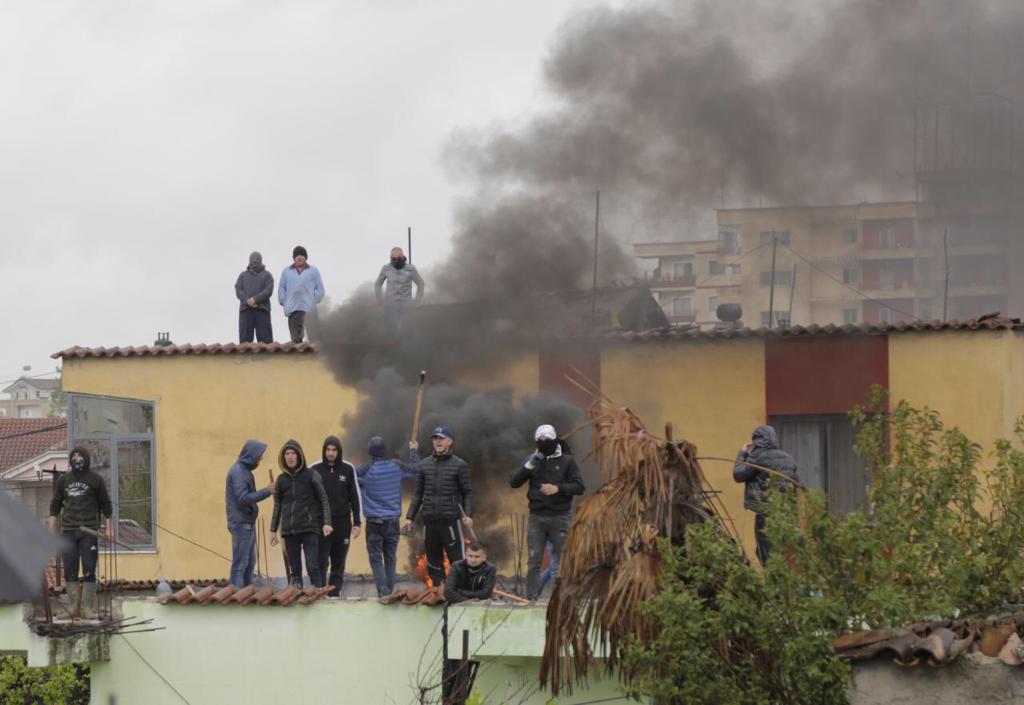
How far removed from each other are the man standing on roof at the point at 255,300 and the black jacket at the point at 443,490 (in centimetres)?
736

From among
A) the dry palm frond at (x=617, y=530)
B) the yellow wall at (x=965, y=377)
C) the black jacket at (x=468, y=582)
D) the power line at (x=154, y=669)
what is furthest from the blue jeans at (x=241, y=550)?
the yellow wall at (x=965, y=377)

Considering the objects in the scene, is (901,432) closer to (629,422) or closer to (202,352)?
(629,422)

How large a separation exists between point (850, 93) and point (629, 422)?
49.0 ft

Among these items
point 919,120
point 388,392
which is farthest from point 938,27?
point 388,392

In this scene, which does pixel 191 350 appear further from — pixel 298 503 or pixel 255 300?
pixel 298 503

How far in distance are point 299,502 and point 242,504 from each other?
559 millimetres

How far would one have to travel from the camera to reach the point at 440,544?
581 inches

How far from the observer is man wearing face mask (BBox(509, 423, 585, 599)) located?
14109 millimetres

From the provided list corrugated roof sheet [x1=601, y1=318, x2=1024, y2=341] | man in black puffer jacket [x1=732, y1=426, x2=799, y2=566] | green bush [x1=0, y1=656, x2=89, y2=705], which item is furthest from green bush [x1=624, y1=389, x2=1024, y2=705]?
green bush [x1=0, y1=656, x2=89, y2=705]

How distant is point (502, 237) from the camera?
2314 centimetres

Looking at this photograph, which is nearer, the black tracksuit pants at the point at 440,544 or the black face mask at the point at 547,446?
the black face mask at the point at 547,446

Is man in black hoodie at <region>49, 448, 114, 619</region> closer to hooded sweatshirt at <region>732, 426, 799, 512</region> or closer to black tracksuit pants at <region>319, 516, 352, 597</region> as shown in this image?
black tracksuit pants at <region>319, 516, 352, 597</region>

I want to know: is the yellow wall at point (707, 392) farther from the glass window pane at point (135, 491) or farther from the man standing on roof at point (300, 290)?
the glass window pane at point (135, 491)

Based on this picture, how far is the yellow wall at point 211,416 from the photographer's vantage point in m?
20.9
